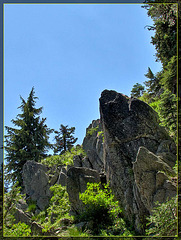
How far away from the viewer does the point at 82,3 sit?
4.53 metres

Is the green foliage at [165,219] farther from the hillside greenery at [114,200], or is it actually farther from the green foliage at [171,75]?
the green foliage at [171,75]

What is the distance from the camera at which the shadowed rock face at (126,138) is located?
12.5ft

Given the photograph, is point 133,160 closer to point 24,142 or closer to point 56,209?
point 56,209

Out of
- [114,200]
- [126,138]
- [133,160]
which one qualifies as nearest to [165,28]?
[126,138]

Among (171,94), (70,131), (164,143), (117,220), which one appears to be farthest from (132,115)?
(117,220)

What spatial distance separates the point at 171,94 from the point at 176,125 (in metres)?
0.52

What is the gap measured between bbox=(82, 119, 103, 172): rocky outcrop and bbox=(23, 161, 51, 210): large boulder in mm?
1505

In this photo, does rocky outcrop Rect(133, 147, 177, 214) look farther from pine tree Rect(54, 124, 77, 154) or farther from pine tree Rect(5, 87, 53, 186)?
pine tree Rect(5, 87, 53, 186)

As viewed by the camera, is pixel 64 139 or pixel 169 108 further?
pixel 64 139

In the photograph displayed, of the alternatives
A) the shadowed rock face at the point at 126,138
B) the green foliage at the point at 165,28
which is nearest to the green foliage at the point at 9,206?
the shadowed rock face at the point at 126,138

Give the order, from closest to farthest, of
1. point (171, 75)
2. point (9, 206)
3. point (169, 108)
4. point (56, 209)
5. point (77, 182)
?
point (169, 108) → point (9, 206) → point (171, 75) → point (77, 182) → point (56, 209)

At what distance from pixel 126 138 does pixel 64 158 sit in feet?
11.6

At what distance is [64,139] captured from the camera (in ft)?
18.6

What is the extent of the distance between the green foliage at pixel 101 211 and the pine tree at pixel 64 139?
134 centimetres
